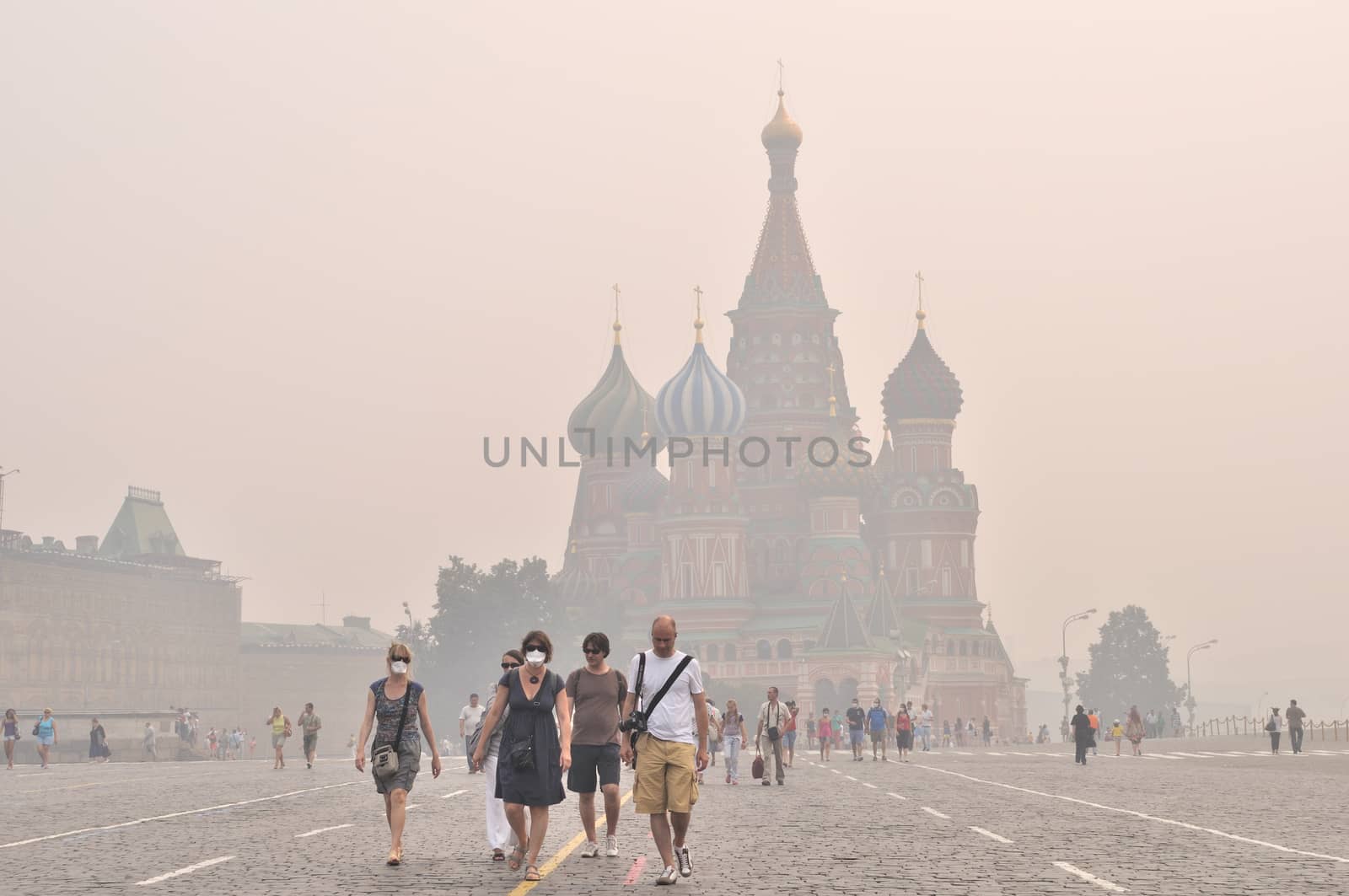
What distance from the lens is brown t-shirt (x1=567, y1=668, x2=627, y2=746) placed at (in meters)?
14.2

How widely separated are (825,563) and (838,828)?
105m

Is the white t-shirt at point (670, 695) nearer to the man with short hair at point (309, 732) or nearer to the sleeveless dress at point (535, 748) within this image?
the sleeveless dress at point (535, 748)

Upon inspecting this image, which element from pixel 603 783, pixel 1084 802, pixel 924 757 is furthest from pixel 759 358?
pixel 603 783

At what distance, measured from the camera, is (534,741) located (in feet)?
44.2

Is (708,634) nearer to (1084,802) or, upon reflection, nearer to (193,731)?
(193,731)

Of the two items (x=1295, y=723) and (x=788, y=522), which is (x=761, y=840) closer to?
(x=1295, y=723)

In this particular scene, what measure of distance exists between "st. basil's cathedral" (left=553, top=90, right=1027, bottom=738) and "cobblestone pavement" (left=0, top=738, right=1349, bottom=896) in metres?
85.6

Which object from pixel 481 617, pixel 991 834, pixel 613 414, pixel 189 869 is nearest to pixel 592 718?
pixel 189 869

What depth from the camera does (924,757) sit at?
50969 mm

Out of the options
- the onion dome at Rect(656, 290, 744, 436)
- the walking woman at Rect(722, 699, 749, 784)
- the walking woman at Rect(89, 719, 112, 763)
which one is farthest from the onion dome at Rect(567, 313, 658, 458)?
the walking woman at Rect(722, 699, 749, 784)

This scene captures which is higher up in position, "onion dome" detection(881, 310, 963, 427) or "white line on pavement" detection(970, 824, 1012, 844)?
"onion dome" detection(881, 310, 963, 427)

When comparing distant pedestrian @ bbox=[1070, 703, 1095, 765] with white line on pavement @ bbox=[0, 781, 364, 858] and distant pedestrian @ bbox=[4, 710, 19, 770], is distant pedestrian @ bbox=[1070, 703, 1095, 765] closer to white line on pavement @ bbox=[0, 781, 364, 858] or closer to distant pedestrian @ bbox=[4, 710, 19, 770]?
→ white line on pavement @ bbox=[0, 781, 364, 858]

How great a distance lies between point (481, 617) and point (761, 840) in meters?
101

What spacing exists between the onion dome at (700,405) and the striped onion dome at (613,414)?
12.0 meters
